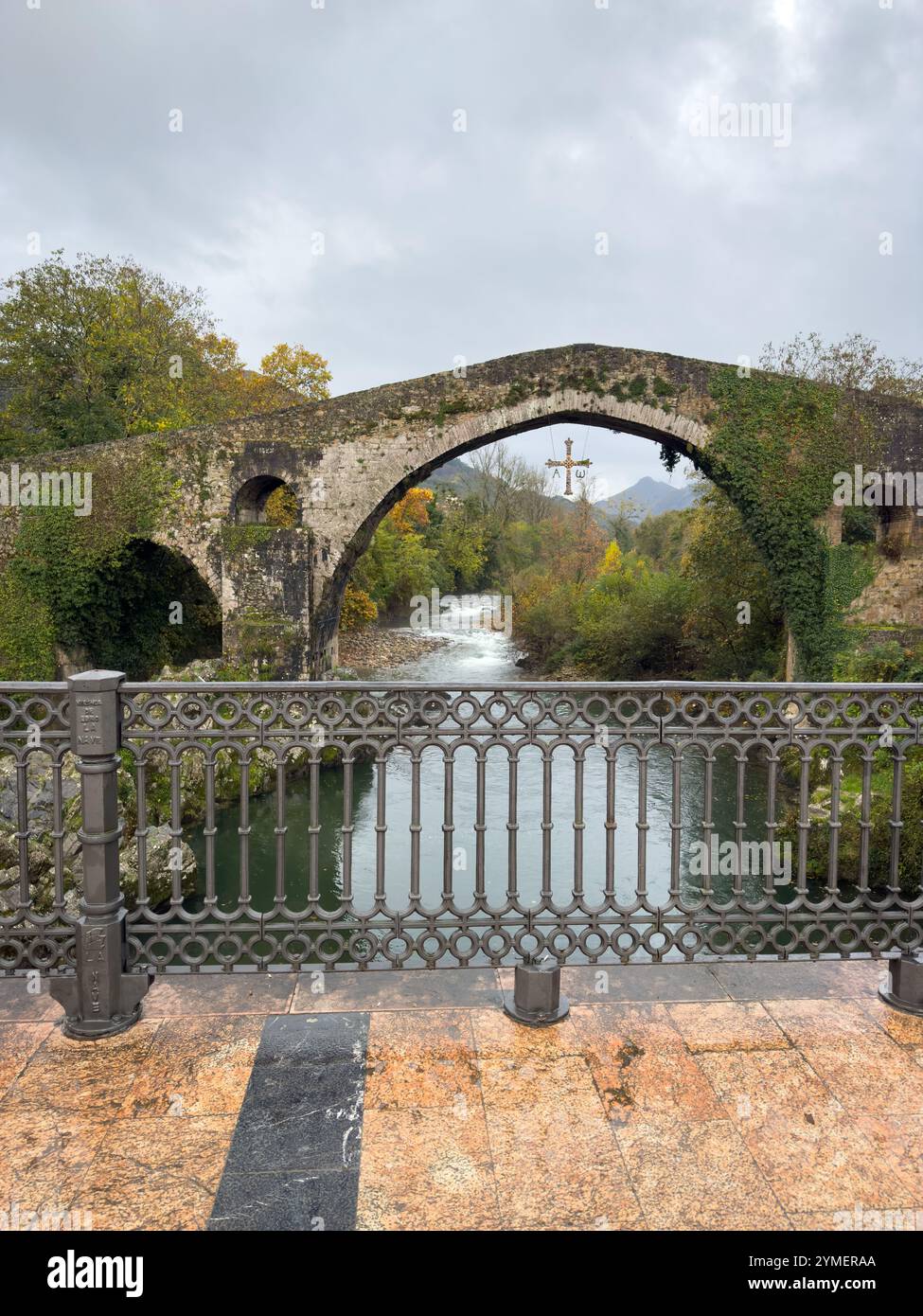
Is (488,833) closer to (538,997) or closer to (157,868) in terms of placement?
(157,868)

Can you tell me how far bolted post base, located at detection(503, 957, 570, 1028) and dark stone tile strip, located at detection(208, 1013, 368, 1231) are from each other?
0.49 m

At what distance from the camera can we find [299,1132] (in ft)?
7.07

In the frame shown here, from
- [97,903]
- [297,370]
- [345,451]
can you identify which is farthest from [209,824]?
[297,370]

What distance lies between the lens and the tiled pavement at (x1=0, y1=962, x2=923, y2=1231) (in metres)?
1.92

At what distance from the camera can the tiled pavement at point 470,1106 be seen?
1.92 metres

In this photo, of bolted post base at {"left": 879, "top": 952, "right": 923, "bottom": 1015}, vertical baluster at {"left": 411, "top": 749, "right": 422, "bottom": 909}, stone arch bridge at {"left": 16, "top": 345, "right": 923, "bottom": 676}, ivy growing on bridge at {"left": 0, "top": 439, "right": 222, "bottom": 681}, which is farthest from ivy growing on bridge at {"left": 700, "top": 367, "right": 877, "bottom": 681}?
vertical baluster at {"left": 411, "top": 749, "right": 422, "bottom": 909}

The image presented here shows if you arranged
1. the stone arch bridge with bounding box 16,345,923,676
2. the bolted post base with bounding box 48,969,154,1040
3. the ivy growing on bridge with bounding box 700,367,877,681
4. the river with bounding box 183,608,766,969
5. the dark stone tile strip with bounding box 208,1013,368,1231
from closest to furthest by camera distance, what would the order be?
the dark stone tile strip with bounding box 208,1013,368,1231
the bolted post base with bounding box 48,969,154,1040
the river with bounding box 183,608,766,969
the ivy growing on bridge with bounding box 700,367,877,681
the stone arch bridge with bounding box 16,345,923,676

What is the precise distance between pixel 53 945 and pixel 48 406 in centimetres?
2336

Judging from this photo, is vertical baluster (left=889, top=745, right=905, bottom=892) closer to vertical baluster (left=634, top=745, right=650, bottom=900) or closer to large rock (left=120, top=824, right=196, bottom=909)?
vertical baluster (left=634, top=745, right=650, bottom=900)

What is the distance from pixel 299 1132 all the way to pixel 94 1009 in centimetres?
86

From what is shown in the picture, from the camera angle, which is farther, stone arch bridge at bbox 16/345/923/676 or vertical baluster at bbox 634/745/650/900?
stone arch bridge at bbox 16/345/923/676

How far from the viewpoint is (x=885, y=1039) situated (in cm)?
260

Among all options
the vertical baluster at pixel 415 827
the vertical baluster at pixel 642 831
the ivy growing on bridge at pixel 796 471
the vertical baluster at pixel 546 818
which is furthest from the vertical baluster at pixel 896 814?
the ivy growing on bridge at pixel 796 471
